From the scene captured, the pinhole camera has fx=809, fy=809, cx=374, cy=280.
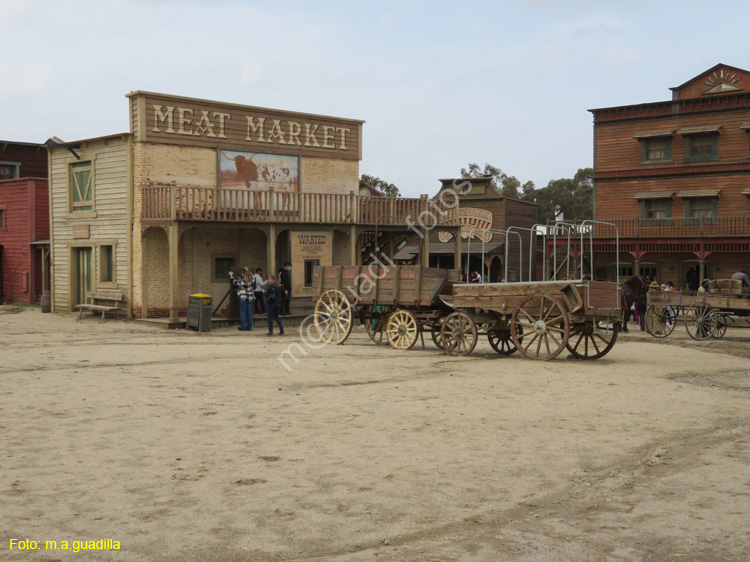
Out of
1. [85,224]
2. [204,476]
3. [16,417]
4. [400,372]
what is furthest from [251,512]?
[85,224]

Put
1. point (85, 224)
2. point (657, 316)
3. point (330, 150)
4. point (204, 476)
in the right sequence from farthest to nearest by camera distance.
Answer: point (330, 150) < point (85, 224) < point (657, 316) < point (204, 476)

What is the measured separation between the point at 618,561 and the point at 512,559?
67cm

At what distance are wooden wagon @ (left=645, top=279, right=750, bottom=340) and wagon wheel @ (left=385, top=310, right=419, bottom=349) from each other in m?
7.71

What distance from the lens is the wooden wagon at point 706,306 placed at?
2033 centimetres

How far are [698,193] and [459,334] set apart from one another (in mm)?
22275

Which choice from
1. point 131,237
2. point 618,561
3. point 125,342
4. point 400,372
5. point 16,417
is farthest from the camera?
point 131,237

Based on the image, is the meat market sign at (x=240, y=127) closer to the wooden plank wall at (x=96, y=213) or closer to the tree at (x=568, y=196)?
the wooden plank wall at (x=96, y=213)

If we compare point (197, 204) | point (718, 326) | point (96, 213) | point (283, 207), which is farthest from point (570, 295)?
point (96, 213)

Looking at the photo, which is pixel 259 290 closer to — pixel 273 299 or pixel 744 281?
pixel 273 299

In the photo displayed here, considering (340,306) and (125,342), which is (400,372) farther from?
(125,342)

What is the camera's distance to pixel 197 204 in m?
24.0

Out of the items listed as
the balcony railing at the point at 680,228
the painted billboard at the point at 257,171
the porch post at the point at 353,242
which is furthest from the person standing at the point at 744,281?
the painted billboard at the point at 257,171

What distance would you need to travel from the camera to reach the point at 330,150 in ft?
92.9

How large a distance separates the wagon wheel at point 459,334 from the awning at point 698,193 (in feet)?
72.0
